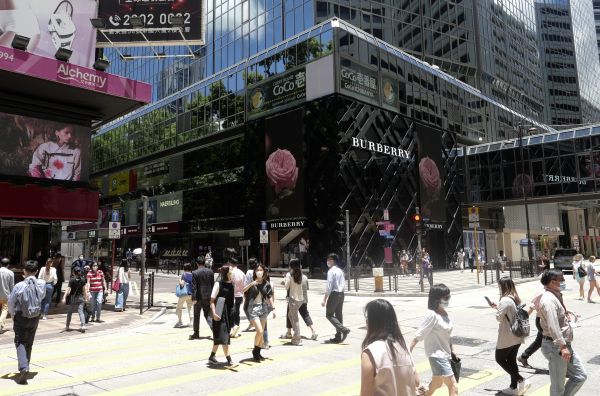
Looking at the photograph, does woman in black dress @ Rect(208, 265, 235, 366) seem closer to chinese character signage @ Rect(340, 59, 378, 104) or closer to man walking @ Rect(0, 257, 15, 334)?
man walking @ Rect(0, 257, 15, 334)

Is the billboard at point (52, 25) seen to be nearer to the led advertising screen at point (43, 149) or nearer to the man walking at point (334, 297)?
the led advertising screen at point (43, 149)

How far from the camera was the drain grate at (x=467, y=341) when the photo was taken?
10.2 m

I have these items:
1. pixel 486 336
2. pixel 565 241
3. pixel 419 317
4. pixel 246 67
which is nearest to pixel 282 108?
pixel 246 67

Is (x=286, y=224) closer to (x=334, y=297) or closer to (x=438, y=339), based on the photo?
(x=334, y=297)

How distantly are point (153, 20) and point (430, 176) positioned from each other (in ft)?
94.0

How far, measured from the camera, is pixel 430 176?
41781mm

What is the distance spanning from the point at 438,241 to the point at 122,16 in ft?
105

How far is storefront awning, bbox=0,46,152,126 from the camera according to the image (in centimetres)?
1555

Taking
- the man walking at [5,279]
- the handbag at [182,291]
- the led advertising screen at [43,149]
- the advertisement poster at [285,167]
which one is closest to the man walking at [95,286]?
the man walking at [5,279]

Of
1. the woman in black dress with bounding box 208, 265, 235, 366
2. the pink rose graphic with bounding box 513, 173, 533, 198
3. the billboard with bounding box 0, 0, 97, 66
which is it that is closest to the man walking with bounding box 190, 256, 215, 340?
the woman in black dress with bounding box 208, 265, 235, 366

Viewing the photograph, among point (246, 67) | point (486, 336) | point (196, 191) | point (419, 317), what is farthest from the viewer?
point (196, 191)

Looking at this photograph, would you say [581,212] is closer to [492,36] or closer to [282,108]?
[492,36]

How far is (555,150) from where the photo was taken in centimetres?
4288

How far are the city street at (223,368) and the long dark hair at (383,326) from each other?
3.79 meters
